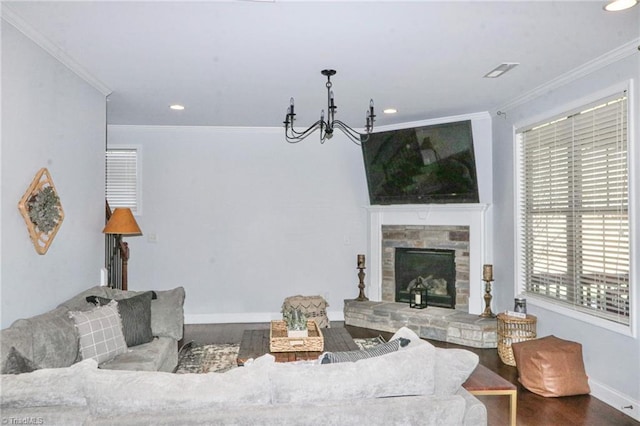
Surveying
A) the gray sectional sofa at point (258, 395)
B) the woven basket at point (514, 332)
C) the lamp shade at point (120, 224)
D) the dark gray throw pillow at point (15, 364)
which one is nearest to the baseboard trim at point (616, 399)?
the woven basket at point (514, 332)

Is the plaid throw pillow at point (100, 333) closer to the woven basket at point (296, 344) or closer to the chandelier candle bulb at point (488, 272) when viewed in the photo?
the woven basket at point (296, 344)

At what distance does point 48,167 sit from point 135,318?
50.8 inches

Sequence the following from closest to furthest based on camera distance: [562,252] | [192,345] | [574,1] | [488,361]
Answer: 1. [574,1]
2. [562,252]
3. [488,361]
4. [192,345]

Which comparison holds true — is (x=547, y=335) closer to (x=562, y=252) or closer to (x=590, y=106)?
(x=562, y=252)

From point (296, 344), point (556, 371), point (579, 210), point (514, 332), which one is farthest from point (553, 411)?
point (296, 344)

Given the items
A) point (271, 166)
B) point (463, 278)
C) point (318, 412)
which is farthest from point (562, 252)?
point (271, 166)

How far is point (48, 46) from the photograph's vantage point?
3.53m

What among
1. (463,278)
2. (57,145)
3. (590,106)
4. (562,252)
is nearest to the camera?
(57,145)

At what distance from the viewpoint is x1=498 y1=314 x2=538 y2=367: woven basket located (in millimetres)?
4742

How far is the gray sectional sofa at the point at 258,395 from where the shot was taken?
194 cm

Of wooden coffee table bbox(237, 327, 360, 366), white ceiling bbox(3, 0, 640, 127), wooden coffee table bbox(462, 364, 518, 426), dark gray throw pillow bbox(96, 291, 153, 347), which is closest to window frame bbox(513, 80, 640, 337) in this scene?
white ceiling bbox(3, 0, 640, 127)

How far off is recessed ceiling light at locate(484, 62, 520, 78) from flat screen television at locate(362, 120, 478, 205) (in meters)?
1.31

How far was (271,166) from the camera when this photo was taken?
22.6 feet

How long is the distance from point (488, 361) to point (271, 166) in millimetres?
3706
